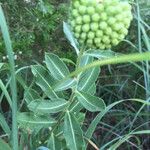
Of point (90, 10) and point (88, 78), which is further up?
point (90, 10)

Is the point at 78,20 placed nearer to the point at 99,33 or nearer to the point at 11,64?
the point at 99,33

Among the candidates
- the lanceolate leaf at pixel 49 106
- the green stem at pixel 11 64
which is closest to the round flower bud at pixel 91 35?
the green stem at pixel 11 64

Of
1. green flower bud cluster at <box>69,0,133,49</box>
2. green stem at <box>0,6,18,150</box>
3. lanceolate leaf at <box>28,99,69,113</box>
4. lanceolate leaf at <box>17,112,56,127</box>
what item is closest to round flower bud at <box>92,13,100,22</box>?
green flower bud cluster at <box>69,0,133,49</box>

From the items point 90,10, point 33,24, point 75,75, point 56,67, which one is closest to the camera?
point 90,10

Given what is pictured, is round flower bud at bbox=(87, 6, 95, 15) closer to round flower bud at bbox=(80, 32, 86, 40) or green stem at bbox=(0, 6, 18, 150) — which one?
round flower bud at bbox=(80, 32, 86, 40)

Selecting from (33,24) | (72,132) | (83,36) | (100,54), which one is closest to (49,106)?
(72,132)

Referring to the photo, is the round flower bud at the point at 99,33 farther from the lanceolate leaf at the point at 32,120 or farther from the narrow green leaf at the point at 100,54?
the lanceolate leaf at the point at 32,120
